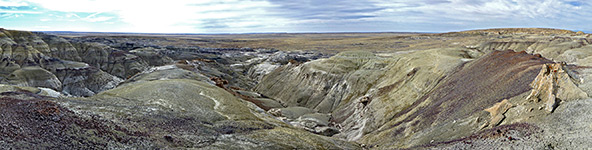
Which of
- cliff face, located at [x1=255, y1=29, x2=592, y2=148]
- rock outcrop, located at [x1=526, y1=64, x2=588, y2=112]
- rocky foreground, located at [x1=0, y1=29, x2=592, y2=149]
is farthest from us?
cliff face, located at [x1=255, y1=29, x2=592, y2=148]

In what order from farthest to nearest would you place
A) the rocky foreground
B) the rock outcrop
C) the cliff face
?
the cliff face → the rock outcrop → the rocky foreground

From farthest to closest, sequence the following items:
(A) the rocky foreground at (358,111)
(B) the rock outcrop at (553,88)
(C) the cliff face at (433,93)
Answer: (C) the cliff face at (433,93)
(B) the rock outcrop at (553,88)
(A) the rocky foreground at (358,111)

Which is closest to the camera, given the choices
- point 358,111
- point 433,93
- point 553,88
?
point 553,88

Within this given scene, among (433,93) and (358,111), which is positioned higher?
(433,93)

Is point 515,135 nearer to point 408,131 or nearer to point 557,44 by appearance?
point 408,131

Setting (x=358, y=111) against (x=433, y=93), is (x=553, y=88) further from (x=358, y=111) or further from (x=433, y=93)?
(x=358, y=111)

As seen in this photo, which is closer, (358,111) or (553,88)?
(553,88)

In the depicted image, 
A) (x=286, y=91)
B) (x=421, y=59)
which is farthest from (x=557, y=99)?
(x=286, y=91)

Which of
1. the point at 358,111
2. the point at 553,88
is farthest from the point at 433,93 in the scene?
the point at 553,88

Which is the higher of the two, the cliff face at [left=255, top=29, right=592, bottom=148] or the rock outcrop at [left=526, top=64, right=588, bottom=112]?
the rock outcrop at [left=526, top=64, right=588, bottom=112]

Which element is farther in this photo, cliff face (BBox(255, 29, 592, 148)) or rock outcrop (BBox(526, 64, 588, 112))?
cliff face (BBox(255, 29, 592, 148))

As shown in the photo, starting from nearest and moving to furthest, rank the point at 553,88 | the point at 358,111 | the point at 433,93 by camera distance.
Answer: the point at 553,88, the point at 433,93, the point at 358,111

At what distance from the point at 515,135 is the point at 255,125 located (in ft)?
49.8

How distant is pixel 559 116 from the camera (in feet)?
52.3
